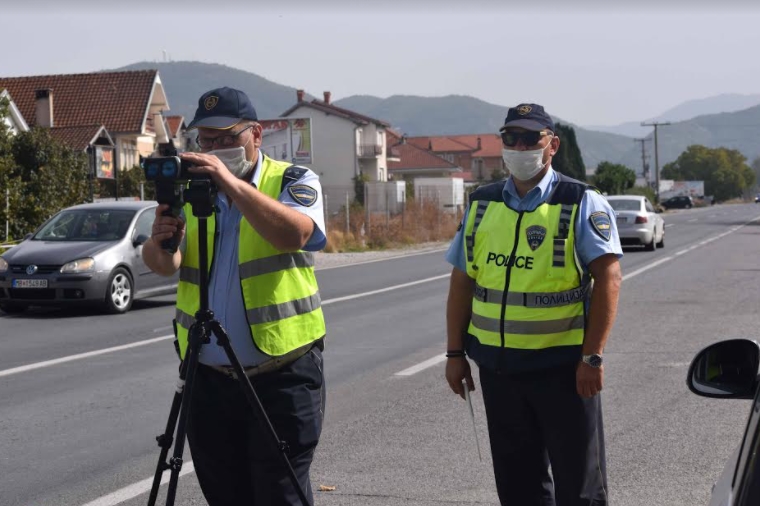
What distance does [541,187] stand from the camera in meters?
4.58

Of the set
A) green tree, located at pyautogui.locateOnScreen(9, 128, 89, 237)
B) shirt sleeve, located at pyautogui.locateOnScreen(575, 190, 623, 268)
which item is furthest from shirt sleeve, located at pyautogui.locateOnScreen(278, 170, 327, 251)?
green tree, located at pyautogui.locateOnScreen(9, 128, 89, 237)

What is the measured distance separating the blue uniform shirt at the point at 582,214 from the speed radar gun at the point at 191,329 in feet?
3.89

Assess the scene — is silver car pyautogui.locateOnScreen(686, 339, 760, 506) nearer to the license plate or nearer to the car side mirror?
the car side mirror

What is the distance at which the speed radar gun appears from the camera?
376 cm

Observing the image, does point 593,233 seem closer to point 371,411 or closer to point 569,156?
point 371,411

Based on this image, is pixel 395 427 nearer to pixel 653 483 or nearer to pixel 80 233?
pixel 653 483

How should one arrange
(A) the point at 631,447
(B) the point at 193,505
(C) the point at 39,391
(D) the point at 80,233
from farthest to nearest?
(D) the point at 80,233 → (C) the point at 39,391 → (A) the point at 631,447 → (B) the point at 193,505

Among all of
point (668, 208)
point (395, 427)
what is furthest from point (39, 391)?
point (668, 208)

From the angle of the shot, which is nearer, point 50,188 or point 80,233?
point 80,233

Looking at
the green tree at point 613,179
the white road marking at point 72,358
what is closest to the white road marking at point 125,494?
the white road marking at point 72,358

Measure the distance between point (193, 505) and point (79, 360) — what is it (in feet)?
19.3

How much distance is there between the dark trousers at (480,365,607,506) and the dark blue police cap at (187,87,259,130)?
53.6 inches

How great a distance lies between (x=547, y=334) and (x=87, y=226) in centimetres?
1357

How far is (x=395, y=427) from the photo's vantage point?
26.3 ft
